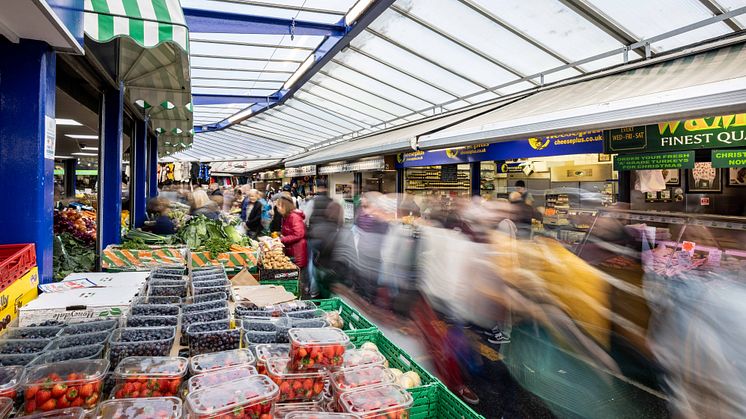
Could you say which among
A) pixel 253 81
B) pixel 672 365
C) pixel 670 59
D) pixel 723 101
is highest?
pixel 253 81

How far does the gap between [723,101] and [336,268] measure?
15.2ft

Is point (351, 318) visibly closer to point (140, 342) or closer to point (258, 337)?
point (258, 337)

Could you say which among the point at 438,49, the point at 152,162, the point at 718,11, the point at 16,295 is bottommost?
the point at 16,295

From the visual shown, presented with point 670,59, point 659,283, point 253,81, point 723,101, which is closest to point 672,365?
point 659,283

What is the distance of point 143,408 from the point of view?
1359mm

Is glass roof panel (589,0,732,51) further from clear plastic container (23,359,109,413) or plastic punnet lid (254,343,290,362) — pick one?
clear plastic container (23,359,109,413)

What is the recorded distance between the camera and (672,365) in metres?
2.83

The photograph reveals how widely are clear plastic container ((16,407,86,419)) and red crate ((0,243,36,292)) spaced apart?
1395mm

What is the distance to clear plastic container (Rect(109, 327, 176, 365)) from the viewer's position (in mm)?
1701

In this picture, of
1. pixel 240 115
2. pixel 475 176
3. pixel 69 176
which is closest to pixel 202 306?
pixel 475 176

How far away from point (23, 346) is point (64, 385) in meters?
0.56

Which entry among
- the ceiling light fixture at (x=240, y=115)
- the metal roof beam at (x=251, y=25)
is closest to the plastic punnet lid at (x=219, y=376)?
the metal roof beam at (x=251, y=25)

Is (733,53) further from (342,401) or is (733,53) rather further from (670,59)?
(342,401)

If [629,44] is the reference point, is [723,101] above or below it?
below
